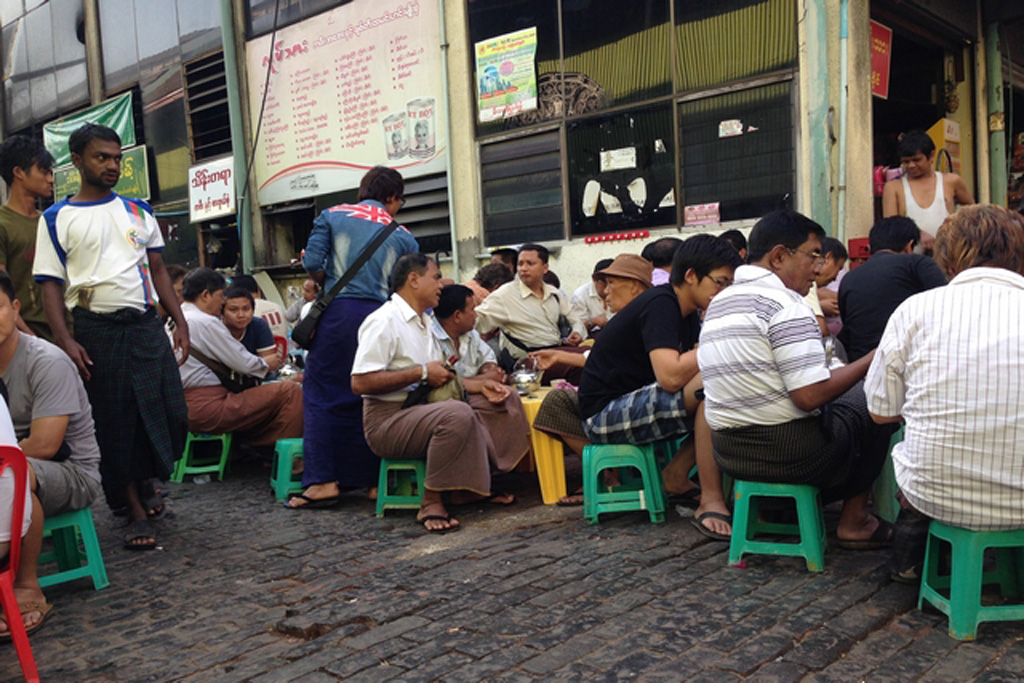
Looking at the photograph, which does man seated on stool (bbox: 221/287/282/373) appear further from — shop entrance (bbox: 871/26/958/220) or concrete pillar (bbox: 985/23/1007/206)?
concrete pillar (bbox: 985/23/1007/206)

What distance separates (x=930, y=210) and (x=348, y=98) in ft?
22.6

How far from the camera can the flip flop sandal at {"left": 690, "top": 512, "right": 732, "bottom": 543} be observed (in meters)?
3.75

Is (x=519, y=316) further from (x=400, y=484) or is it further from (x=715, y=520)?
(x=715, y=520)

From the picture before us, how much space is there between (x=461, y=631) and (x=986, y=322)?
1964 millimetres

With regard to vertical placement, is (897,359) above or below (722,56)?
below

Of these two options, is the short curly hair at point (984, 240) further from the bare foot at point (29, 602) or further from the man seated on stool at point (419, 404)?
the bare foot at point (29, 602)

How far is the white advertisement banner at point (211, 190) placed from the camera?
39.9ft

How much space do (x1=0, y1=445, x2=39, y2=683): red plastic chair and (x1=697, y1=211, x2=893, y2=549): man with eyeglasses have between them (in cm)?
251

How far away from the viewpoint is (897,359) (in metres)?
2.73

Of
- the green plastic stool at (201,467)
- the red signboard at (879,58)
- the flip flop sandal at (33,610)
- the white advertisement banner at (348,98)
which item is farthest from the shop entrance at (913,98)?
→ the flip flop sandal at (33,610)

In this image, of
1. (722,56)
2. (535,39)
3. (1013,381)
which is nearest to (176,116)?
(535,39)

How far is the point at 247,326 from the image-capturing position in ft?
20.8

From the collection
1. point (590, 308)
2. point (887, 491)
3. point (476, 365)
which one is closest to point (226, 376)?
point (476, 365)

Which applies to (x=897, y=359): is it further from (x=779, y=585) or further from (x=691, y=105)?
(x=691, y=105)
